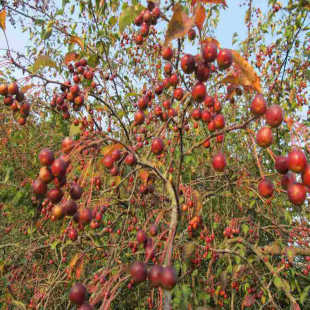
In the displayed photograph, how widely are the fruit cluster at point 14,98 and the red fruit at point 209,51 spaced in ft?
2.58

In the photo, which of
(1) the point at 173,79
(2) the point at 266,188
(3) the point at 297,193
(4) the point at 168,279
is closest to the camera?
(4) the point at 168,279

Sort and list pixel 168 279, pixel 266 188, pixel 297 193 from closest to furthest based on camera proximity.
A: pixel 168 279 < pixel 297 193 < pixel 266 188

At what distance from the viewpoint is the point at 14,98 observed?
119 centimetres

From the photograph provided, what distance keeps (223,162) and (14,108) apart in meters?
0.89

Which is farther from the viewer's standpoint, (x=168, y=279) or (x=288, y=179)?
(x=288, y=179)

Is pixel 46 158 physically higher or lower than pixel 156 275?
higher

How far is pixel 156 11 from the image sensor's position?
1.03 metres

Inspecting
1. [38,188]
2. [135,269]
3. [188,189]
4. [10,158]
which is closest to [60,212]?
[38,188]

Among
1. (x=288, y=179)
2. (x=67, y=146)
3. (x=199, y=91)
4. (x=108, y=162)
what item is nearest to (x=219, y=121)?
(x=199, y=91)

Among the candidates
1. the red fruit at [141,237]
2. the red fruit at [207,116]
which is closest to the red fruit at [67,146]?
the red fruit at [141,237]

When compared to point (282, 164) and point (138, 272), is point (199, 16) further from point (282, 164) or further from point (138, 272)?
point (138, 272)

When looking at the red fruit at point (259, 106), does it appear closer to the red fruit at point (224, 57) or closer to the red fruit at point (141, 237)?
the red fruit at point (224, 57)

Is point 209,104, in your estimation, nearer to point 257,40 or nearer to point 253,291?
point 253,291

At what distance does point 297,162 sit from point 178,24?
1.64 ft
